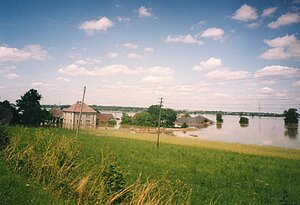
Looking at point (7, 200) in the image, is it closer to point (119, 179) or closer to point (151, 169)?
point (119, 179)

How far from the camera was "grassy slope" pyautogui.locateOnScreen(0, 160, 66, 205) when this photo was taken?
5.22 meters

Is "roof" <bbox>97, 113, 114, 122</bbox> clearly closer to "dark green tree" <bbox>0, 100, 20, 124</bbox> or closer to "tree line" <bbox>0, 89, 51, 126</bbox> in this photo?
"tree line" <bbox>0, 89, 51, 126</bbox>

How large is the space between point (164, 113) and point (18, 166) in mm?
99432

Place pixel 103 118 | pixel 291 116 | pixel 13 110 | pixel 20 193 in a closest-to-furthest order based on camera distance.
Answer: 1. pixel 20 193
2. pixel 13 110
3. pixel 103 118
4. pixel 291 116

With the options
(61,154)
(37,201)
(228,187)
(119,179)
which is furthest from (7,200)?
(228,187)

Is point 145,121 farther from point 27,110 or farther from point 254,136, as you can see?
point 27,110

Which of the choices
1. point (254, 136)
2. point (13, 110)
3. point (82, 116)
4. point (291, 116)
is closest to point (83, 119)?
point (82, 116)

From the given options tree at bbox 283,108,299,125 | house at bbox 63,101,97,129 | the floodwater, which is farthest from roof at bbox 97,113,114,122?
tree at bbox 283,108,299,125

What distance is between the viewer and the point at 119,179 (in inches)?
286

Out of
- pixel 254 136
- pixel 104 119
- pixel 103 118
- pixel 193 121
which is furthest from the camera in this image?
pixel 193 121

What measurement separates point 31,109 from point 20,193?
50884mm

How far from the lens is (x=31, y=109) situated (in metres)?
51.8

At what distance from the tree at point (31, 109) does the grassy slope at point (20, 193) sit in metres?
49.3

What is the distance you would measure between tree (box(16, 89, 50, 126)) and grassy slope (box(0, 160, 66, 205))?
4935 cm
